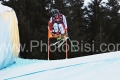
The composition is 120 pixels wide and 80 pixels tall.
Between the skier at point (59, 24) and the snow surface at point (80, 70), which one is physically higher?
the skier at point (59, 24)

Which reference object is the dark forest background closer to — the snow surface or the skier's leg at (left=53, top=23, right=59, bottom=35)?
the skier's leg at (left=53, top=23, right=59, bottom=35)

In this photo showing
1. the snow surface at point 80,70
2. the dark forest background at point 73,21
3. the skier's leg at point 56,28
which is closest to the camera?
the snow surface at point 80,70

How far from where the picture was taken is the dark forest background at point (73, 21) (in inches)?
559

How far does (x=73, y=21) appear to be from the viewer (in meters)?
15.4

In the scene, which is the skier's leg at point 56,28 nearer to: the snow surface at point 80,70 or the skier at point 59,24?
the skier at point 59,24

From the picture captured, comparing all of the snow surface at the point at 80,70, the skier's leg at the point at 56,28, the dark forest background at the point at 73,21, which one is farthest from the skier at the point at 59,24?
the dark forest background at the point at 73,21

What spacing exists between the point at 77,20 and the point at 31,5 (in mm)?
3310

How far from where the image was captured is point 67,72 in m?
2.28

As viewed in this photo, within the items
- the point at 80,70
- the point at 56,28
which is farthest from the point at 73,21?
the point at 80,70

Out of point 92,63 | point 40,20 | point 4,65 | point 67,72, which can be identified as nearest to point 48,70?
point 67,72

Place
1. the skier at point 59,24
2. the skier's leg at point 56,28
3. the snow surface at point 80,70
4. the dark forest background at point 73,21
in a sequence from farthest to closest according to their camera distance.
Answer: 1. the dark forest background at point 73,21
2. the skier's leg at point 56,28
3. the skier at point 59,24
4. the snow surface at point 80,70

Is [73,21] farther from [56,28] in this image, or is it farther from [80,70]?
[80,70]

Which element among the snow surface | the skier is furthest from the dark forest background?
the snow surface

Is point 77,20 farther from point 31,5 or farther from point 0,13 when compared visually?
point 0,13
